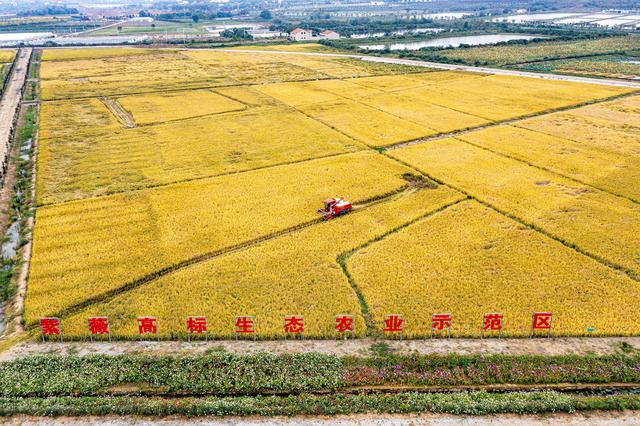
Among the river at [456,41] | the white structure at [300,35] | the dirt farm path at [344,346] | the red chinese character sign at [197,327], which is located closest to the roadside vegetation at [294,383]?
the dirt farm path at [344,346]

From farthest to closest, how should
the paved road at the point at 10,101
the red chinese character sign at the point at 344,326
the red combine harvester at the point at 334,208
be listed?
the paved road at the point at 10,101 < the red combine harvester at the point at 334,208 < the red chinese character sign at the point at 344,326

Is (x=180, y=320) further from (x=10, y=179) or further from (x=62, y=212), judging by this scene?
(x=10, y=179)

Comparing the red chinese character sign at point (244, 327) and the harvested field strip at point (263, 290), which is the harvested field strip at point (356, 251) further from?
the red chinese character sign at point (244, 327)

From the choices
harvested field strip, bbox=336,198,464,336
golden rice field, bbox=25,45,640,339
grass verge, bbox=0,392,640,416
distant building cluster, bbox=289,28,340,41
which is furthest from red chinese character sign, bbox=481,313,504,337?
distant building cluster, bbox=289,28,340,41

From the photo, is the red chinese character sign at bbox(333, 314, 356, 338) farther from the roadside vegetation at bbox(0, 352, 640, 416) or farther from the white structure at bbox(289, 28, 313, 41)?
the white structure at bbox(289, 28, 313, 41)

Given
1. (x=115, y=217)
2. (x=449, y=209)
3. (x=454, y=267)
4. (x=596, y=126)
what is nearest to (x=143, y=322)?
(x=115, y=217)

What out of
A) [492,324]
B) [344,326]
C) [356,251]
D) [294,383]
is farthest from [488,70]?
[294,383]

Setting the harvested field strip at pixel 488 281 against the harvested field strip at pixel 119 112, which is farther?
the harvested field strip at pixel 119 112

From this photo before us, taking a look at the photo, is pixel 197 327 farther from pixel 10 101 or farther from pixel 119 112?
pixel 10 101
